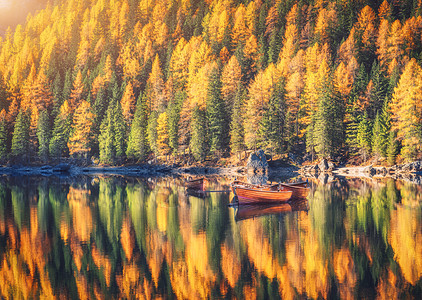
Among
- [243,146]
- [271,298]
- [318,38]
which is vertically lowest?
[271,298]

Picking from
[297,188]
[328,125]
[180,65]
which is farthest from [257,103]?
[297,188]

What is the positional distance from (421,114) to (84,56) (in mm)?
111055

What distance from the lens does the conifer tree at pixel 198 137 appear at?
3332 inches

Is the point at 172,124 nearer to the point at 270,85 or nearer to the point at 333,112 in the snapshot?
the point at 270,85

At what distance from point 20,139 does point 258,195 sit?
3235 inches

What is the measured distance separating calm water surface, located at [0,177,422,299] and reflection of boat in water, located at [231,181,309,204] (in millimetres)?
1849

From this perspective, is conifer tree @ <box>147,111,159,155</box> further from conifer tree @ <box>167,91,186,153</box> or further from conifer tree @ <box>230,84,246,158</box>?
conifer tree @ <box>230,84,246,158</box>

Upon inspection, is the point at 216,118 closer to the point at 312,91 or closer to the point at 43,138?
the point at 312,91

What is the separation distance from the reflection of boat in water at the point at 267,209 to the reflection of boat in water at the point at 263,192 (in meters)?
0.61

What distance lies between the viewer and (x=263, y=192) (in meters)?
36.7

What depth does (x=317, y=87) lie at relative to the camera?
82438mm

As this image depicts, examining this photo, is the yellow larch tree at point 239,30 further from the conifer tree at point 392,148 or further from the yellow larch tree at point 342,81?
the conifer tree at point 392,148

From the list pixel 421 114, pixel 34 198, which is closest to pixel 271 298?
pixel 34 198

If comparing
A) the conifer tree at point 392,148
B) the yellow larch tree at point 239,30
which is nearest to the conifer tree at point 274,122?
the conifer tree at point 392,148
